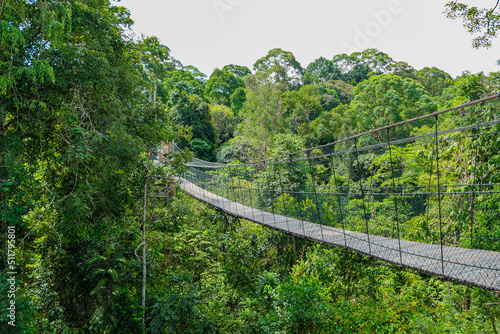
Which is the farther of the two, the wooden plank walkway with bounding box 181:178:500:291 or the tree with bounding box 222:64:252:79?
the tree with bounding box 222:64:252:79

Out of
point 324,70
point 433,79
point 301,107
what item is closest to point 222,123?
point 301,107

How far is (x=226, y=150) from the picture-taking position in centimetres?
1021

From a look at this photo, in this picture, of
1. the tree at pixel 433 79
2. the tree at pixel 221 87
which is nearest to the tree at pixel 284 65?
the tree at pixel 221 87

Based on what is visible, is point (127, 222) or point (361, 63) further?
point (361, 63)

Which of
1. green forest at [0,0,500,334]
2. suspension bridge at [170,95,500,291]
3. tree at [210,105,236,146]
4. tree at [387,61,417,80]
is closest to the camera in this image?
suspension bridge at [170,95,500,291]

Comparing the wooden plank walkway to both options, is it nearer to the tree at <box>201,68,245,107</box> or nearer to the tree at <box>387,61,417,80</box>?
the tree at <box>201,68,245,107</box>

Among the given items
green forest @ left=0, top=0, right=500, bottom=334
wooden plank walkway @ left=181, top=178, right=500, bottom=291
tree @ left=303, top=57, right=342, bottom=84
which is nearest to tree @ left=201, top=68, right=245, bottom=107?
tree @ left=303, top=57, right=342, bottom=84

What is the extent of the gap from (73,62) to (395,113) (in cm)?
1046

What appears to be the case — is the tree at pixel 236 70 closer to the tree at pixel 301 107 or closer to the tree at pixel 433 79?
the tree at pixel 301 107

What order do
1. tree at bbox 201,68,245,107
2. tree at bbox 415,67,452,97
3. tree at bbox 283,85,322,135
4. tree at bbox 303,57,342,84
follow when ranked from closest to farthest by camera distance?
tree at bbox 283,85,322,135, tree at bbox 415,67,452,97, tree at bbox 201,68,245,107, tree at bbox 303,57,342,84

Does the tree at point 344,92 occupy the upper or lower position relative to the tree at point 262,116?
upper

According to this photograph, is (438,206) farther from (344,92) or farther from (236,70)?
(236,70)

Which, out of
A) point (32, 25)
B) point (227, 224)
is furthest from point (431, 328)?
point (32, 25)

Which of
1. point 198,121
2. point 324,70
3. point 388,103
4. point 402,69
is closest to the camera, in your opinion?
point 388,103
